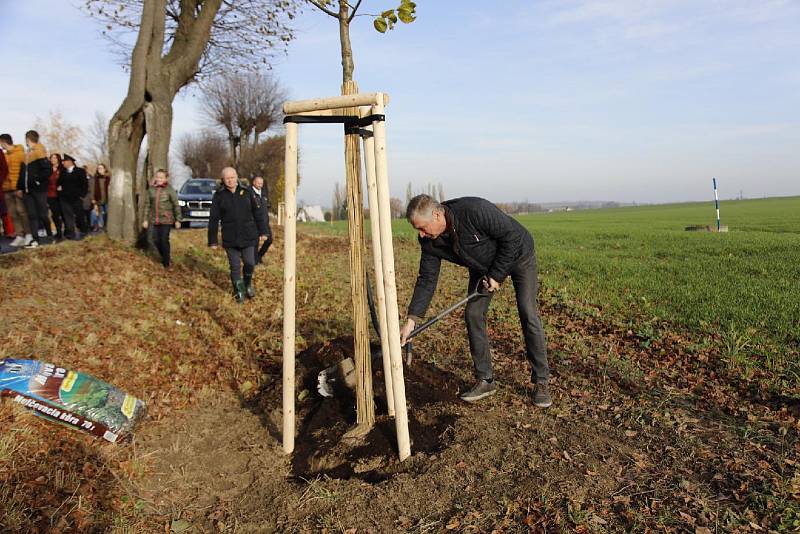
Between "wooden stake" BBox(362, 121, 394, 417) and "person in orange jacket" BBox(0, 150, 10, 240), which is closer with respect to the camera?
"wooden stake" BBox(362, 121, 394, 417)

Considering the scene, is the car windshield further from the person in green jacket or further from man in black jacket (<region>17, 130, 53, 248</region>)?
the person in green jacket

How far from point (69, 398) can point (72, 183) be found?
978cm

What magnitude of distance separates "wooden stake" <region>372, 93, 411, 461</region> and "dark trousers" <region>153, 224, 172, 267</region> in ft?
23.1

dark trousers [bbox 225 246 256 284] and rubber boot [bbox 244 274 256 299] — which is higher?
dark trousers [bbox 225 246 256 284]

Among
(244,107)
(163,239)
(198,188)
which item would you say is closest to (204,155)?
(244,107)

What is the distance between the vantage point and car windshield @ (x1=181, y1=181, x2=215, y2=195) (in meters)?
20.9

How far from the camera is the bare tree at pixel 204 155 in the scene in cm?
5559

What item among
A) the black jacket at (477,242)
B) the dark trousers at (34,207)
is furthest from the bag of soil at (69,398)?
the dark trousers at (34,207)

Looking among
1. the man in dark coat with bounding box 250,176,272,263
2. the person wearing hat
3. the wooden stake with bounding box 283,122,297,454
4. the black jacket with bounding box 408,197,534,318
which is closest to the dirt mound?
the wooden stake with bounding box 283,122,297,454

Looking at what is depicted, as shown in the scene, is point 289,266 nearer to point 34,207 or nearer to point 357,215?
point 357,215

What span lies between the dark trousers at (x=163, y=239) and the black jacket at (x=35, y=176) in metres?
3.08

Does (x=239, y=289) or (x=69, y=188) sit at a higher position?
(x=69, y=188)

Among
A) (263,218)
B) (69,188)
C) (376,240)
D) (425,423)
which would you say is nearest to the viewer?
(376,240)

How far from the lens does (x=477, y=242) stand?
462 centimetres
